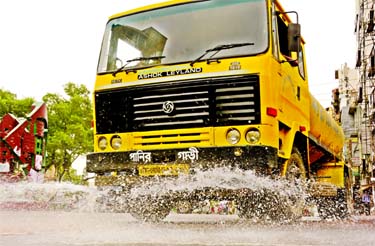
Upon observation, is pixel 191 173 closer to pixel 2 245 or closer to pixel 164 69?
pixel 164 69

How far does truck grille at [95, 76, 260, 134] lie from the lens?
7.70 metres

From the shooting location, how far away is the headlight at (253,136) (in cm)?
758

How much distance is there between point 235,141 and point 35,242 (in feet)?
11.1

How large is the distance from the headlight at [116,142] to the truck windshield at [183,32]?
1.01m

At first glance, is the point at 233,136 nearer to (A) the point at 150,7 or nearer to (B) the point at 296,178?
(B) the point at 296,178

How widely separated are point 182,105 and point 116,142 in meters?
1.12

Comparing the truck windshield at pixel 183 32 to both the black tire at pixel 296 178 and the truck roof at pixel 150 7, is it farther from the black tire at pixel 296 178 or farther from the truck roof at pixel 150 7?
the black tire at pixel 296 178

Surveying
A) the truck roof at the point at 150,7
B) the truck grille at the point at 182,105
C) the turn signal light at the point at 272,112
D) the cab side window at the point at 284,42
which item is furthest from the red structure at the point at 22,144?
the turn signal light at the point at 272,112

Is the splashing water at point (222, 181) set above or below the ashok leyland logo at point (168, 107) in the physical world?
below

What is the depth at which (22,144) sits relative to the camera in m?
33.6

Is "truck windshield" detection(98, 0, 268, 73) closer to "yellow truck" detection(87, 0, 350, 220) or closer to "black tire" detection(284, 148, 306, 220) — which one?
"yellow truck" detection(87, 0, 350, 220)

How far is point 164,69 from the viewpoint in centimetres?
819

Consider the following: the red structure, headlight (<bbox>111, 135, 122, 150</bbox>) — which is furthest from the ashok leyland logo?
the red structure

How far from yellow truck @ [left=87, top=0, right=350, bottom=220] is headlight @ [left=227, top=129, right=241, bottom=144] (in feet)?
0.04
